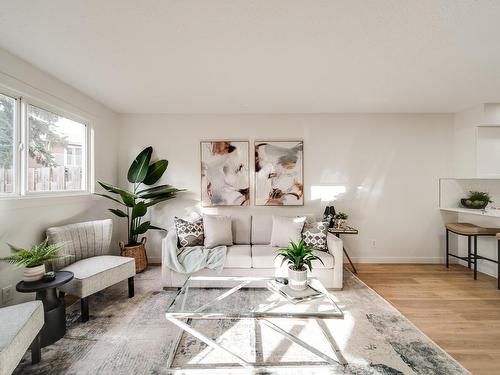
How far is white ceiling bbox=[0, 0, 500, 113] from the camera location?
4.94ft

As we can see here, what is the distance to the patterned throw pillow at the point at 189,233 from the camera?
299 centimetres

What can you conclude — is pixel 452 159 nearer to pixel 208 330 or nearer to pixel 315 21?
pixel 315 21

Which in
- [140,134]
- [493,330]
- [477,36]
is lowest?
[493,330]

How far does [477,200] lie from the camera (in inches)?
133

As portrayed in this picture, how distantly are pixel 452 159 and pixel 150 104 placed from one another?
4.95m

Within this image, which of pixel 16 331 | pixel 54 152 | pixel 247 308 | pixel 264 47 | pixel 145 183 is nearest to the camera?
pixel 16 331

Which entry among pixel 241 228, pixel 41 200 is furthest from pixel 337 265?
pixel 41 200

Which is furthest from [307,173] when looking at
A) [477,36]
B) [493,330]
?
[493,330]

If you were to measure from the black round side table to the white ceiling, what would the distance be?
2.01m

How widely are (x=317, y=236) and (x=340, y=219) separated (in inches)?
25.5

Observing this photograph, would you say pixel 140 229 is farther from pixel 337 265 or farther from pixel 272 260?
pixel 337 265

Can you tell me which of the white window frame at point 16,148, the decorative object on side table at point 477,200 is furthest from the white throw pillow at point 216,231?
the decorative object on side table at point 477,200

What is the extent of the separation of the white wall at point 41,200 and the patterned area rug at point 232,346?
2.89 feet

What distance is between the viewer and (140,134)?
3.73m
